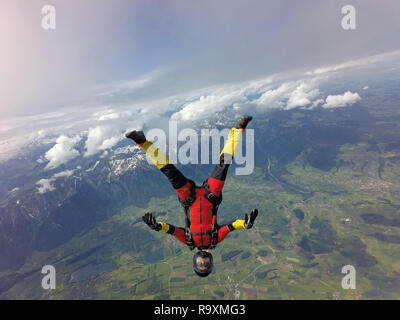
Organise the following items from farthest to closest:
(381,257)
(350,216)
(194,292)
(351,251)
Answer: (350,216) → (351,251) → (381,257) → (194,292)

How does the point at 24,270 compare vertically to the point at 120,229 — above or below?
below

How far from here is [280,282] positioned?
3297 inches

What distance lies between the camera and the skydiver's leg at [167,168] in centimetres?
760

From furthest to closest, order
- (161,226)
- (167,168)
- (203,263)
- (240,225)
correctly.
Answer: (203,263) → (161,226) → (240,225) → (167,168)

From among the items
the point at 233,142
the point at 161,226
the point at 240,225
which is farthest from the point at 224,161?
the point at 161,226

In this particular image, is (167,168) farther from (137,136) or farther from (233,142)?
(233,142)

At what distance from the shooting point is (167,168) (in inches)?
313

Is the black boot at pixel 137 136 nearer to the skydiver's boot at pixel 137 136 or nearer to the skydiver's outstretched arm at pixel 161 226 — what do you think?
the skydiver's boot at pixel 137 136

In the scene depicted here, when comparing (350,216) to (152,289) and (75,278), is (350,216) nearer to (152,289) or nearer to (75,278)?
(152,289)

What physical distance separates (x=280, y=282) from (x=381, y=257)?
57859 mm

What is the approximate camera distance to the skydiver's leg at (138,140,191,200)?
7.60 metres

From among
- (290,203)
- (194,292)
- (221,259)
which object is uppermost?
(290,203)

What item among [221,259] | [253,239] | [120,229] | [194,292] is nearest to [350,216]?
[253,239]

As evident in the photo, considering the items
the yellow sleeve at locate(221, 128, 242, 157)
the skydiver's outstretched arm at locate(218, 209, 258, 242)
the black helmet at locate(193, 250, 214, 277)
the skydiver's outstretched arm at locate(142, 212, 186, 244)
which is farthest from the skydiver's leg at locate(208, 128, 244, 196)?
the black helmet at locate(193, 250, 214, 277)
